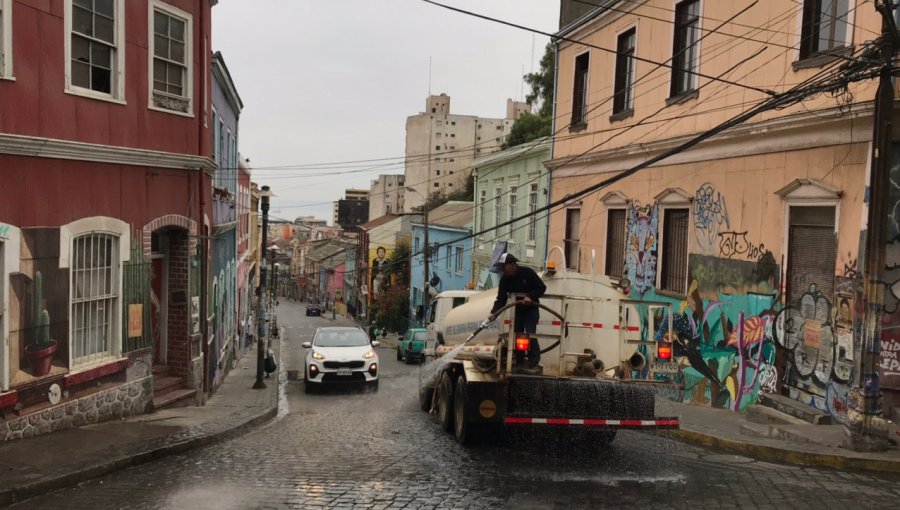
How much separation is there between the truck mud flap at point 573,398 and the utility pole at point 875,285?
2.68 meters

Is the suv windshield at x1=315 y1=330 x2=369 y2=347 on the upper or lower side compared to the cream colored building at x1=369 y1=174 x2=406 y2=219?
lower

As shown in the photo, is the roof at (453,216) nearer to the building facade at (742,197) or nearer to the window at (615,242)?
the window at (615,242)

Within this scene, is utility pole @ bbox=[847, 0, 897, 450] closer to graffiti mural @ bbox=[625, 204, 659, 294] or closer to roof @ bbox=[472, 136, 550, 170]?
graffiti mural @ bbox=[625, 204, 659, 294]

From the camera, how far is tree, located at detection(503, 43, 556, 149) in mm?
48719

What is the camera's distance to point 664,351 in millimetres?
8555

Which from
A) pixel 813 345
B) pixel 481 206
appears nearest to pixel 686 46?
pixel 813 345

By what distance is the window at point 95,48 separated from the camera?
10.1 metres

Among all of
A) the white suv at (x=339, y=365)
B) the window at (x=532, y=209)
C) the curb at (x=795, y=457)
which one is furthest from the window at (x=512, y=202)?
the curb at (x=795, y=457)

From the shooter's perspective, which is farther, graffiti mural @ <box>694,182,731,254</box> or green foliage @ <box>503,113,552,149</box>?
green foliage @ <box>503,113,552,149</box>

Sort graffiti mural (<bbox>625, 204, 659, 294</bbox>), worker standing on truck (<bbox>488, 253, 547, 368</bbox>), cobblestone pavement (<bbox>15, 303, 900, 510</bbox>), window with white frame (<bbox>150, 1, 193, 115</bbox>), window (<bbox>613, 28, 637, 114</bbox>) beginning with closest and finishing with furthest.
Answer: cobblestone pavement (<bbox>15, 303, 900, 510</bbox>)
worker standing on truck (<bbox>488, 253, 547, 368</bbox>)
window with white frame (<bbox>150, 1, 193, 115</bbox>)
graffiti mural (<bbox>625, 204, 659, 294</bbox>)
window (<bbox>613, 28, 637, 114</bbox>)

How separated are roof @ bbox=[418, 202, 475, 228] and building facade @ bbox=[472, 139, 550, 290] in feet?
22.4

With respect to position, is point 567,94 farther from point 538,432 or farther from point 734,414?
point 538,432

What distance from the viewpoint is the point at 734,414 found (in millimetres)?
12094

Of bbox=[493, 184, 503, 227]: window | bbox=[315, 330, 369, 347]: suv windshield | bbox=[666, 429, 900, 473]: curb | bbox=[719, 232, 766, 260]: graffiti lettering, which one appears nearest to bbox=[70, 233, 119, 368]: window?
bbox=[315, 330, 369, 347]: suv windshield
